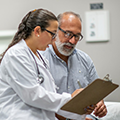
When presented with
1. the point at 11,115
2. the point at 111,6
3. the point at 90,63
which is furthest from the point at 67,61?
the point at 111,6

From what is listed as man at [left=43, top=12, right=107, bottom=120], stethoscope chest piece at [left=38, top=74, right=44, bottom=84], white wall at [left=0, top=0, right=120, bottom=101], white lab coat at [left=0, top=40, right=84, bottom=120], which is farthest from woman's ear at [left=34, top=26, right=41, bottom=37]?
white wall at [left=0, top=0, right=120, bottom=101]

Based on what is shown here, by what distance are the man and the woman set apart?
508 mm

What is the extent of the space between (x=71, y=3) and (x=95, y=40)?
0.64m

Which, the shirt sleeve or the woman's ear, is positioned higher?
the woman's ear

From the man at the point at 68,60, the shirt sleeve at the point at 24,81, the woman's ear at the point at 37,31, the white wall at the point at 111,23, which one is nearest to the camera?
the shirt sleeve at the point at 24,81

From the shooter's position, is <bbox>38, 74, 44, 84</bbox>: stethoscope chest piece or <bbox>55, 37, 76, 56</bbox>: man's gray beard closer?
<bbox>38, 74, 44, 84</bbox>: stethoscope chest piece

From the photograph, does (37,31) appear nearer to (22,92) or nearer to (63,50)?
(22,92)

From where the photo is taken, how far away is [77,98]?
1.28 m

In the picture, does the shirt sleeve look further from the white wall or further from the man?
the white wall

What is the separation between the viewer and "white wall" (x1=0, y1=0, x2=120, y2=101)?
3.12 meters

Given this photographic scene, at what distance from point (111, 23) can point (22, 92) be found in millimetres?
2233

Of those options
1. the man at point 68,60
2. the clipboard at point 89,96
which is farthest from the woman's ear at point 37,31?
the man at point 68,60

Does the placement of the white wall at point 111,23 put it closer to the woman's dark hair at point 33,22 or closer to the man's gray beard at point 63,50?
A: the man's gray beard at point 63,50

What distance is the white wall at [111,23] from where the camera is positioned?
3.12 m
